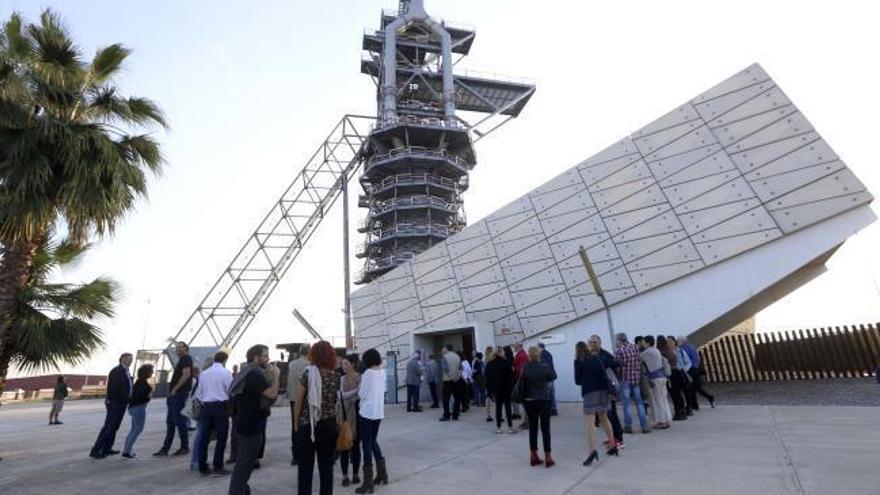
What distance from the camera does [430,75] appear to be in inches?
1623

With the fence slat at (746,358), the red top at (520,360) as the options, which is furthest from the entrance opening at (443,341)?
the fence slat at (746,358)

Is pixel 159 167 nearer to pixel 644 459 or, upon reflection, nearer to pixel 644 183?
pixel 644 459

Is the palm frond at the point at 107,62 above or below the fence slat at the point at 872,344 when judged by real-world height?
above

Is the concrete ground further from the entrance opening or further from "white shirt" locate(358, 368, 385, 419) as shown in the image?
the entrance opening

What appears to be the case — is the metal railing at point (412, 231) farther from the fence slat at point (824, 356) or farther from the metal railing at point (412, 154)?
the fence slat at point (824, 356)

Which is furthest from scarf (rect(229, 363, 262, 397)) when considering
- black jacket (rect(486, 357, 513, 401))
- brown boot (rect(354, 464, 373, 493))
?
black jacket (rect(486, 357, 513, 401))

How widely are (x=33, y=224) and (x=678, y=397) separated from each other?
41.1ft

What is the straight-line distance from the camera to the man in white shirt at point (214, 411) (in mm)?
6656

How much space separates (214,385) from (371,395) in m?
2.86

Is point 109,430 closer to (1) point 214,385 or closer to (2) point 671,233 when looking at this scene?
(1) point 214,385

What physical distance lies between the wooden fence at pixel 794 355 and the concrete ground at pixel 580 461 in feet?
16.6

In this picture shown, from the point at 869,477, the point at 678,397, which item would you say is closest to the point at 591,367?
the point at 869,477

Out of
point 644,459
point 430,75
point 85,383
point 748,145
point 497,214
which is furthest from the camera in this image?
point 85,383

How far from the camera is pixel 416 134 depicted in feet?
121
